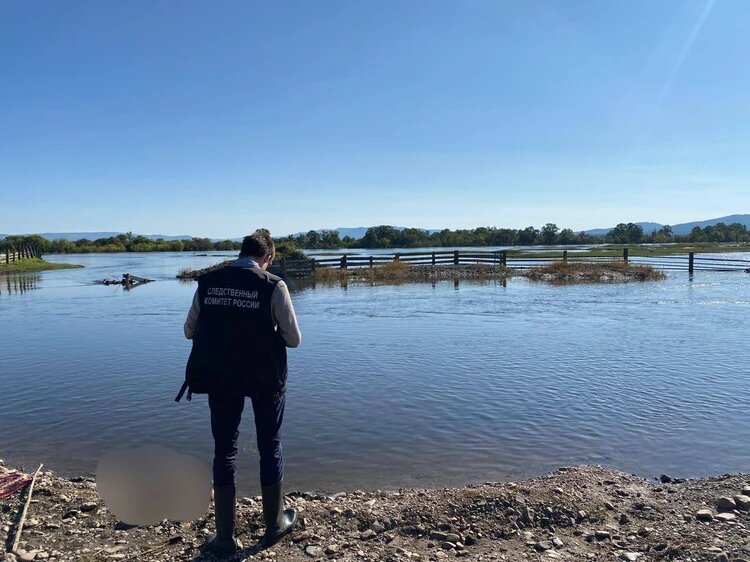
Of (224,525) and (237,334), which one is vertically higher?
(237,334)

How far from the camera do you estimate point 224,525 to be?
4.11m

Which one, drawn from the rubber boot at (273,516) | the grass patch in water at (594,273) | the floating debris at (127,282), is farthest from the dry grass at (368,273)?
the rubber boot at (273,516)

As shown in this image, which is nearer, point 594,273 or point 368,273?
point 594,273

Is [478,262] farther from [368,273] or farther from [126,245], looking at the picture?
[126,245]

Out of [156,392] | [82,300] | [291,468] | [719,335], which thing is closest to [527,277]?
[719,335]

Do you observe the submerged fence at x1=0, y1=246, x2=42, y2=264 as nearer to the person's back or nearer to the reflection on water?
the reflection on water

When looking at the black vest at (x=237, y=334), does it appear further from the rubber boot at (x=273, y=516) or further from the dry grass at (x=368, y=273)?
the dry grass at (x=368, y=273)

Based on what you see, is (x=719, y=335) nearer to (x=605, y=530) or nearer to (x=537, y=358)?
(x=537, y=358)

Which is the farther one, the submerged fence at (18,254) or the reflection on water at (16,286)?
the submerged fence at (18,254)

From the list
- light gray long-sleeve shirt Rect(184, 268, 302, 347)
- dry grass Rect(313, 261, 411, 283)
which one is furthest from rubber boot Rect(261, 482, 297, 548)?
dry grass Rect(313, 261, 411, 283)

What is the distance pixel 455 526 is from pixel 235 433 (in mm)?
1741

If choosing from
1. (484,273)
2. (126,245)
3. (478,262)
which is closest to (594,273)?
(484,273)

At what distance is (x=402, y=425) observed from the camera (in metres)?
7.74

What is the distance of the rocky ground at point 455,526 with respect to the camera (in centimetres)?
402
